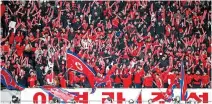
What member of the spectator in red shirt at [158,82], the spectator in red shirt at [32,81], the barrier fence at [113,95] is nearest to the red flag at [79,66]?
the barrier fence at [113,95]

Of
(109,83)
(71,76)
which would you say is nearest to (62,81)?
(71,76)

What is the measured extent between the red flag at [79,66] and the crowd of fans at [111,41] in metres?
0.26

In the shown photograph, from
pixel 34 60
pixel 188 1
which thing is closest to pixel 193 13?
pixel 188 1

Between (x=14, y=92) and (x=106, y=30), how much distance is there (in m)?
5.34

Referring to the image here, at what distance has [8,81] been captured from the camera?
51.7 ft

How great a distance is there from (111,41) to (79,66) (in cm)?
258

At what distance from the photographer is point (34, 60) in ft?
56.3

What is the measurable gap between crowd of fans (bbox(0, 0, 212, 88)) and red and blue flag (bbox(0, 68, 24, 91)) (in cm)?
23

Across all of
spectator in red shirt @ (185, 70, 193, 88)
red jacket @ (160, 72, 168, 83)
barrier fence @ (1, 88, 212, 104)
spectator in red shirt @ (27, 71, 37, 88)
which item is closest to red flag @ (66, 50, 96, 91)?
barrier fence @ (1, 88, 212, 104)

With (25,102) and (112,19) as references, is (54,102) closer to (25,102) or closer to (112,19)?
(25,102)

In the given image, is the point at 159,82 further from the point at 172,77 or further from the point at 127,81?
the point at 127,81

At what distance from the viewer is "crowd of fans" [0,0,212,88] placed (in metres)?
16.4

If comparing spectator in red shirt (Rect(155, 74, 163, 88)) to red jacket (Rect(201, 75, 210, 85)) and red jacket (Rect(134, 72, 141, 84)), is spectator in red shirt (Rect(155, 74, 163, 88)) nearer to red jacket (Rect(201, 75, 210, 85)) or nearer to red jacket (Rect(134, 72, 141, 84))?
red jacket (Rect(134, 72, 141, 84))

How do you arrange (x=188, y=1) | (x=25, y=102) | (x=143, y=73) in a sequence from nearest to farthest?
(x=25, y=102), (x=143, y=73), (x=188, y=1)
